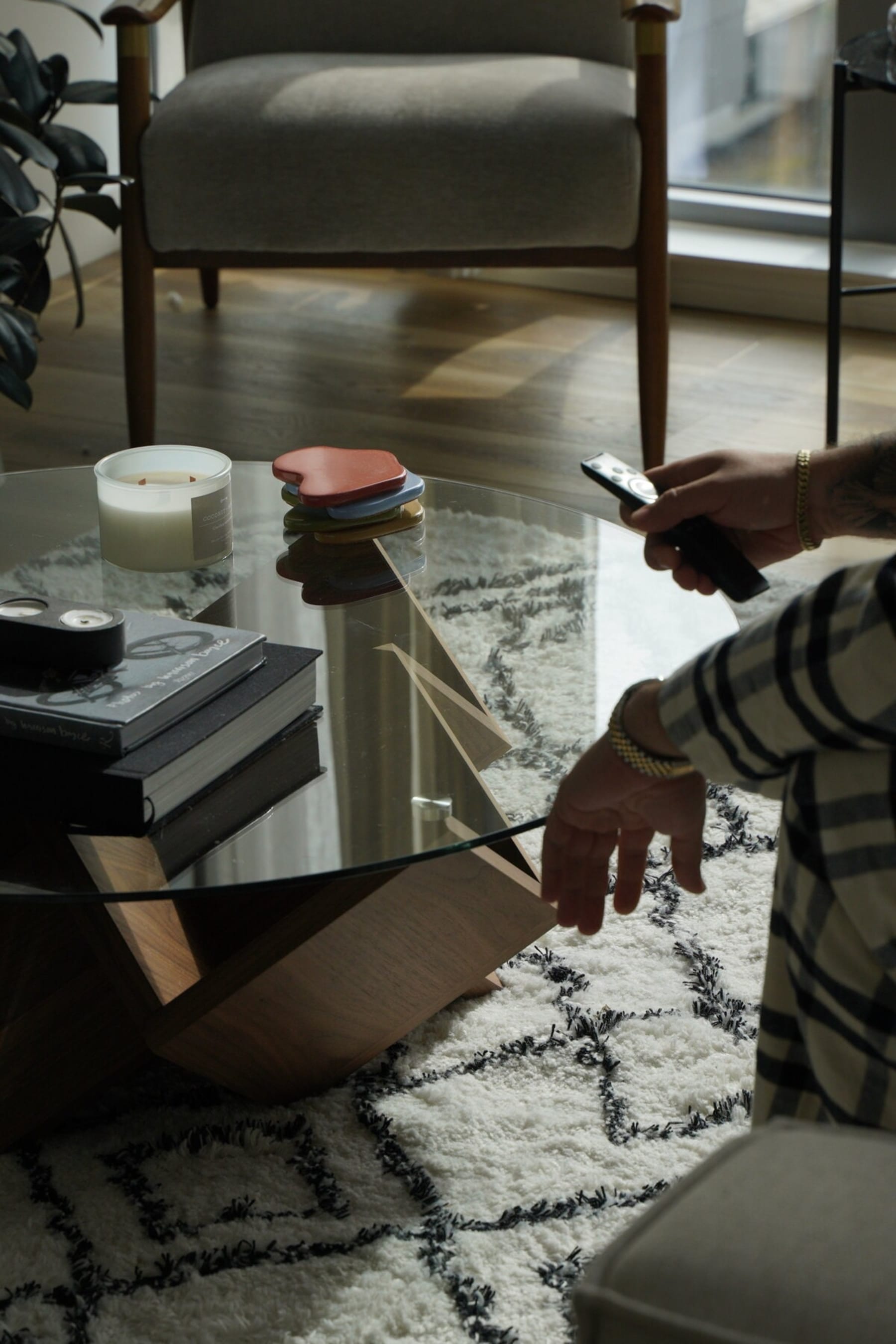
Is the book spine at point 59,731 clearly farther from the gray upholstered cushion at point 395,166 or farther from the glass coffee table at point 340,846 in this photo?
the gray upholstered cushion at point 395,166

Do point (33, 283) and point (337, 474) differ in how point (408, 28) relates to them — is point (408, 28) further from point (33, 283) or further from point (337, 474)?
point (337, 474)

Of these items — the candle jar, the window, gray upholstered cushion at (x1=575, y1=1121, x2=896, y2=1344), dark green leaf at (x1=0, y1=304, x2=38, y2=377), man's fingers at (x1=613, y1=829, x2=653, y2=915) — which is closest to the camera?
gray upholstered cushion at (x1=575, y1=1121, x2=896, y2=1344)

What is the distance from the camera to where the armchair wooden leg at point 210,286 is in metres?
3.12

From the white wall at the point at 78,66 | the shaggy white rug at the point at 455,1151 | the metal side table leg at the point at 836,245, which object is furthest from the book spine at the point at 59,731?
the white wall at the point at 78,66

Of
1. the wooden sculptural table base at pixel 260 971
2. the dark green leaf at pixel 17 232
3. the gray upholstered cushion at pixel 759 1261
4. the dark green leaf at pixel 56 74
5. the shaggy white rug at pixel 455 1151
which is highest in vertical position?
the dark green leaf at pixel 56 74

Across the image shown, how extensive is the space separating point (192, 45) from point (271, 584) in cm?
176

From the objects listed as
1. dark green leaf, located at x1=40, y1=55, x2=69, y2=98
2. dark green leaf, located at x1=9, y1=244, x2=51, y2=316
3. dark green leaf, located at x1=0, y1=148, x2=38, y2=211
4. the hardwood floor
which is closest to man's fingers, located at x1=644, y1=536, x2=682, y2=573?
the hardwood floor

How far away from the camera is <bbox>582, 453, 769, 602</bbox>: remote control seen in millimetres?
1103

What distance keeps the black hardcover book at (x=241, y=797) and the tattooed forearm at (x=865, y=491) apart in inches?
16.8

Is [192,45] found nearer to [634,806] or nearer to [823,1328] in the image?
[634,806]

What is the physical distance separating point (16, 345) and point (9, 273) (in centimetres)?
16

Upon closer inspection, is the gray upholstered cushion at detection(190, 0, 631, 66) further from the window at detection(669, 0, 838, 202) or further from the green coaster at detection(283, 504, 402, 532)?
the green coaster at detection(283, 504, 402, 532)

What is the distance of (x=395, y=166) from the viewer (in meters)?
2.18

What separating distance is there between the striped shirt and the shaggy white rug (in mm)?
267
